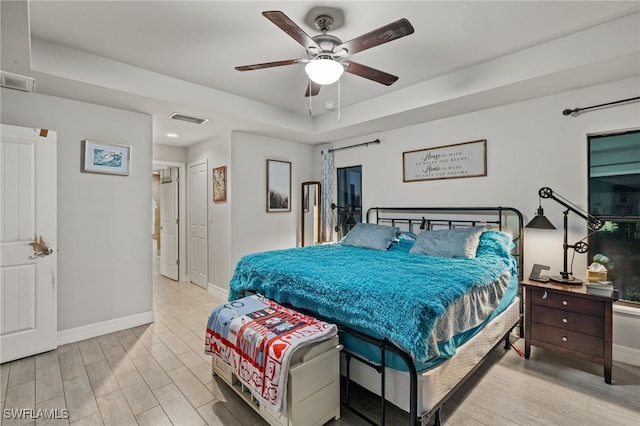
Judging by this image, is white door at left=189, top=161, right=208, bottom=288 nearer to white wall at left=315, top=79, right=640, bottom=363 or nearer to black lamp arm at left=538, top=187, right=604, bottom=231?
white wall at left=315, top=79, right=640, bottom=363

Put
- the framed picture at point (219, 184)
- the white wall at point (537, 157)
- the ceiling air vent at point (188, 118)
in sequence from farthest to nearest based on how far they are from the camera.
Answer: the framed picture at point (219, 184)
the ceiling air vent at point (188, 118)
the white wall at point (537, 157)

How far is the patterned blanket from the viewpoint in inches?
65.5

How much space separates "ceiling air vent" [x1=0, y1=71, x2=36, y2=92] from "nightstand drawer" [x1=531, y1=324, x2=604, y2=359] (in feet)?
15.5

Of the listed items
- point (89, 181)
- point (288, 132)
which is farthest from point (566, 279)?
point (89, 181)

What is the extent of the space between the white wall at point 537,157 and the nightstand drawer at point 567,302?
58cm

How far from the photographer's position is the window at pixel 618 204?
265cm

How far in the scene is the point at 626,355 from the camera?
2.61m

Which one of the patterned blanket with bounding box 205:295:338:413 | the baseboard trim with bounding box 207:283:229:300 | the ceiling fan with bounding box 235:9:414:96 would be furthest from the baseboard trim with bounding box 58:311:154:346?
the ceiling fan with bounding box 235:9:414:96

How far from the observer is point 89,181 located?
3172 mm

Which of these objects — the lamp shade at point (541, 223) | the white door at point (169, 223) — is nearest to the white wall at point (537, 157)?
the lamp shade at point (541, 223)

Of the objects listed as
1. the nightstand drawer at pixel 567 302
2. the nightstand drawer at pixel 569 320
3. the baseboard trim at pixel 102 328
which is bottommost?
the baseboard trim at pixel 102 328

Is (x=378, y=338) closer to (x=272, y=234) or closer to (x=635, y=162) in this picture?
(x=635, y=162)

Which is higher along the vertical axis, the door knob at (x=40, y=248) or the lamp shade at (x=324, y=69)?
the lamp shade at (x=324, y=69)

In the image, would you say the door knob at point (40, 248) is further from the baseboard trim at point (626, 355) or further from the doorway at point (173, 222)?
the baseboard trim at point (626, 355)
